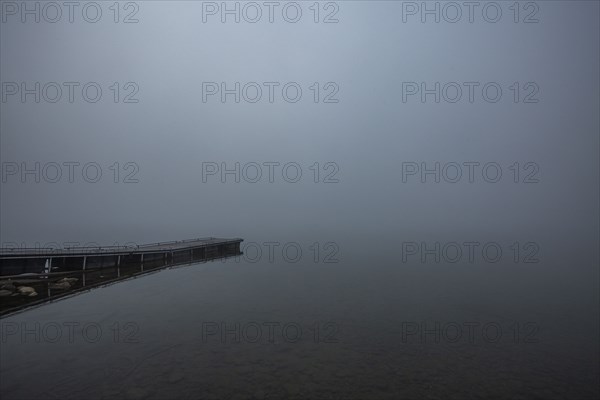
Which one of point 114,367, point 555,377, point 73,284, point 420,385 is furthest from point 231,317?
point 555,377

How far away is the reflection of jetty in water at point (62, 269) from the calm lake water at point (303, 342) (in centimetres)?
256

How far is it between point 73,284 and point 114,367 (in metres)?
22.3

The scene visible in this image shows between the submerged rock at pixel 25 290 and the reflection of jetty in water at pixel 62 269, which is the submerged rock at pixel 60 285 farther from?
the submerged rock at pixel 25 290

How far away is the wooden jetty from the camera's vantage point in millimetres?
36094

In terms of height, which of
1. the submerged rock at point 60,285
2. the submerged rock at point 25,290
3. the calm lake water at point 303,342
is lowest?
the calm lake water at point 303,342

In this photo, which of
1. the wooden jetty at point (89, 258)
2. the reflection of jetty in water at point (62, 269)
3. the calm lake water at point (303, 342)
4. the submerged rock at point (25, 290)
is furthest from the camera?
the wooden jetty at point (89, 258)

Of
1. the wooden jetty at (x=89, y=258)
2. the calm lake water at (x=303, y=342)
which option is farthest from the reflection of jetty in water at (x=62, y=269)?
the calm lake water at (x=303, y=342)

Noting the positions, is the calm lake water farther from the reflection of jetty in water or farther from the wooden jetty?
the wooden jetty

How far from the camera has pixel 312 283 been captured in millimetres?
45500

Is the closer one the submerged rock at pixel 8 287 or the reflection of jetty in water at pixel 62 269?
the reflection of jetty in water at pixel 62 269

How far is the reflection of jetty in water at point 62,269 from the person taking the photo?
3058 centimetres

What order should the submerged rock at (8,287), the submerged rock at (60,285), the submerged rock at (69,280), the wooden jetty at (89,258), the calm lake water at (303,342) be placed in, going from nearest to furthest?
the calm lake water at (303,342), the submerged rock at (8,287), the submerged rock at (60,285), the submerged rock at (69,280), the wooden jetty at (89,258)

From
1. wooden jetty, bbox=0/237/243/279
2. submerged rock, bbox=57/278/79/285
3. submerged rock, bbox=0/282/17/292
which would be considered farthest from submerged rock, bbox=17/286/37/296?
wooden jetty, bbox=0/237/243/279

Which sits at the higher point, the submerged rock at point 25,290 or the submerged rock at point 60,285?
the submerged rock at point 25,290
